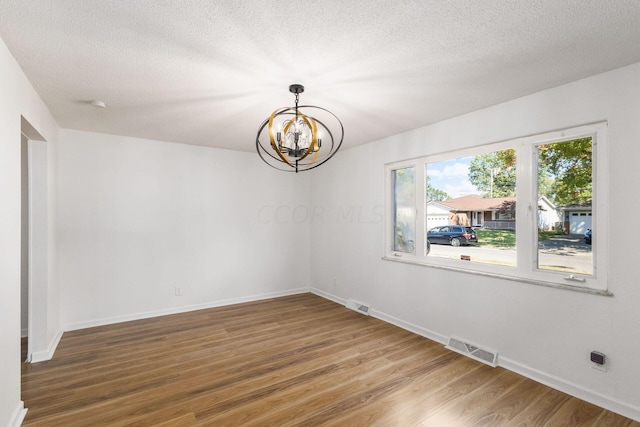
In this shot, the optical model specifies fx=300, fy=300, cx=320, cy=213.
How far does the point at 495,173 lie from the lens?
3.05 metres

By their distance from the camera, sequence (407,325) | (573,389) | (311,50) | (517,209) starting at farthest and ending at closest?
(407,325)
(517,209)
(573,389)
(311,50)

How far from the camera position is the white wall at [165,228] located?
381 centimetres

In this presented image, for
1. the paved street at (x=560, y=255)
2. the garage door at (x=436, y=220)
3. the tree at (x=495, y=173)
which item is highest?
the tree at (x=495, y=173)

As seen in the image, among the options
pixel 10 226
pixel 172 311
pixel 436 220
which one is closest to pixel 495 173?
pixel 436 220

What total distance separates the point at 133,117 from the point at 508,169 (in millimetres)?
3960

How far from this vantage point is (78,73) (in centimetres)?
227

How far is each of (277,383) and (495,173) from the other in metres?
2.89

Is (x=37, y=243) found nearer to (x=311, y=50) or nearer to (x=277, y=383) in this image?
(x=277, y=383)

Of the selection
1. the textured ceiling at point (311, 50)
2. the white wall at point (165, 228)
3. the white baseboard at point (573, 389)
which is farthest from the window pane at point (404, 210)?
the white wall at point (165, 228)

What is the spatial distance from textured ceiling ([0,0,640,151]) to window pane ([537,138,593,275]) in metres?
0.58

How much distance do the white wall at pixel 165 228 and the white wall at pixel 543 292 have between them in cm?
183

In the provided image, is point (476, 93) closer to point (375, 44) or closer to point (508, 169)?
point (508, 169)

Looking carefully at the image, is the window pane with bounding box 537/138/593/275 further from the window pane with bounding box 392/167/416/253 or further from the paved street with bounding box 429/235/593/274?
the window pane with bounding box 392/167/416/253

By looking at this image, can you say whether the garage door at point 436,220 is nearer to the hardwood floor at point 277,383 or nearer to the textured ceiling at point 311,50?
the textured ceiling at point 311,50
